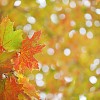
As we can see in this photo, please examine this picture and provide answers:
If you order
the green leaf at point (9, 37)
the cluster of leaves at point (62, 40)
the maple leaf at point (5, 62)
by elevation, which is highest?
the cluster of leaves at point (62, 40)

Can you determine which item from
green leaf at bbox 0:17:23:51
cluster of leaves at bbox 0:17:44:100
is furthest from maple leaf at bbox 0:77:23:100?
green leaf at bbox 0:17:23:51

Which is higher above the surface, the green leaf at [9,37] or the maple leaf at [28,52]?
the green leaf at [9,37]

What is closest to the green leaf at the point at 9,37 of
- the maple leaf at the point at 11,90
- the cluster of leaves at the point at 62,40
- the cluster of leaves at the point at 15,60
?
the cluster of leaves at the point at 15,60

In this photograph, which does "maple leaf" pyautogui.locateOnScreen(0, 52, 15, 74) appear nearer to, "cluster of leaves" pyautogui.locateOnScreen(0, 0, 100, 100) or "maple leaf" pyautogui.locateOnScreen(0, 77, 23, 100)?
"maple leaf" pyautogui.locateOnScreen(0, 77, 23, 100)

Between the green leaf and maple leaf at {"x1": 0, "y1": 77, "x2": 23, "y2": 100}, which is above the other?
the green leaf

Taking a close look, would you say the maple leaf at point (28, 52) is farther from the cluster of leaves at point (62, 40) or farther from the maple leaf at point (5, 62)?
the cluster of leaves at point (62, 40)

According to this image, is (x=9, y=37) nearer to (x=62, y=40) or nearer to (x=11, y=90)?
(x=11, y=90)
